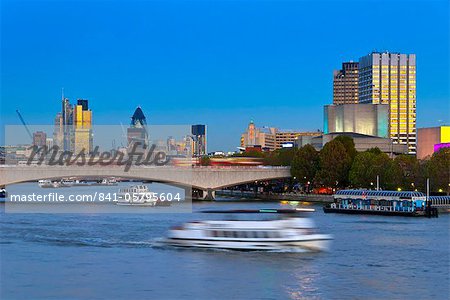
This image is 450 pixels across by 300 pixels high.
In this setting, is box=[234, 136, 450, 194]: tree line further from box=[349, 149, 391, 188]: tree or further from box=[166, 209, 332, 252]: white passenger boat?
box=[166, 209, 332, 252]: white passenger boat

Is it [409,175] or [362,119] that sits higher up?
[362,119]

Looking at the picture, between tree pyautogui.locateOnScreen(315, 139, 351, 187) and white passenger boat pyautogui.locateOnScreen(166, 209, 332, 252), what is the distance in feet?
179

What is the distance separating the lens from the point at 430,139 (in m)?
134

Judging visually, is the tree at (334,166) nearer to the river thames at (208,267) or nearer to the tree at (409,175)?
the tree at (409,175)

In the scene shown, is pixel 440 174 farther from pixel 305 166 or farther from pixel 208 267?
pixel 208 267

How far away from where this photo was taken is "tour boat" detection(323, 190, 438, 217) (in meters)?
68.3

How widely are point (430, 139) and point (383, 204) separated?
6483cm

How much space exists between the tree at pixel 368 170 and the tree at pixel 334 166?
7.27ft

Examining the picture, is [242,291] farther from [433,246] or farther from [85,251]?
[433,246]

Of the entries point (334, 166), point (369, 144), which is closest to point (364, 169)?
point (334, 166)

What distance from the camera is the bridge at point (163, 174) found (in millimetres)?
84812

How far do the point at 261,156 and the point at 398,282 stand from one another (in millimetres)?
138731

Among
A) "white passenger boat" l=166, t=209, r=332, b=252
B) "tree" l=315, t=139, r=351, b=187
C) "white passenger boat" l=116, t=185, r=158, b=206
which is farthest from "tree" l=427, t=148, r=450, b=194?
"white passenger boat" l=166, t=209, r=332, b=252

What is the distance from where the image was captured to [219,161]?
547 ft
